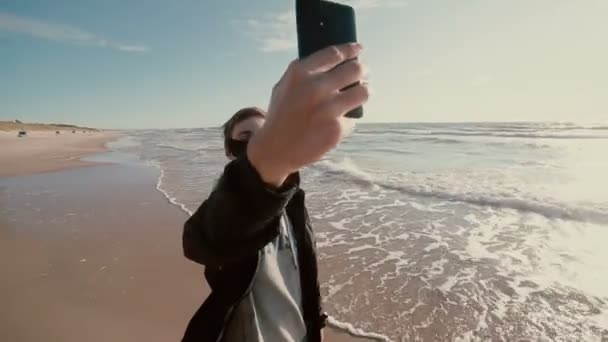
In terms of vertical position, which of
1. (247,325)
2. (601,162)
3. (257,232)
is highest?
(257,232)

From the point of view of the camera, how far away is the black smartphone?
0.83 metres

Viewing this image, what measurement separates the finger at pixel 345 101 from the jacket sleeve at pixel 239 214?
7.1 inches

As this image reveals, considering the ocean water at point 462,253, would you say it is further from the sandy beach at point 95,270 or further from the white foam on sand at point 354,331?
the sandy beach at point 95,270

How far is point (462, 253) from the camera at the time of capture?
598 cm

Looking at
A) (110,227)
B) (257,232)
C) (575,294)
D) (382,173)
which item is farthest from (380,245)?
(382,173)

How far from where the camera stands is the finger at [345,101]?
2.26 ft

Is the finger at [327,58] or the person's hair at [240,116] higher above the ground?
the finger at [327,58]

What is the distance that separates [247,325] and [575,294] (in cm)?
474

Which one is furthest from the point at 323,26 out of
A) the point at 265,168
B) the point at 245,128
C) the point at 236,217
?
the point at 245,128

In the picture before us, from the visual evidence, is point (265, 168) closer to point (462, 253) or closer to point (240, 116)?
point (240, 116)

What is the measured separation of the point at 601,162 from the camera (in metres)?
15.4

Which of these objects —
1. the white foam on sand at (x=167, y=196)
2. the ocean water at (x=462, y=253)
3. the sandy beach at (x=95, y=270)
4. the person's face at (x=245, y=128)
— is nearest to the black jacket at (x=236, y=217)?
the person's face at (x=245, y=128)

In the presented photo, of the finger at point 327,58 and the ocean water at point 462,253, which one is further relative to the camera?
the ocean water at point 462,253

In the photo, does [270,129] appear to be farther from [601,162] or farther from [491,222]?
[601,162]
